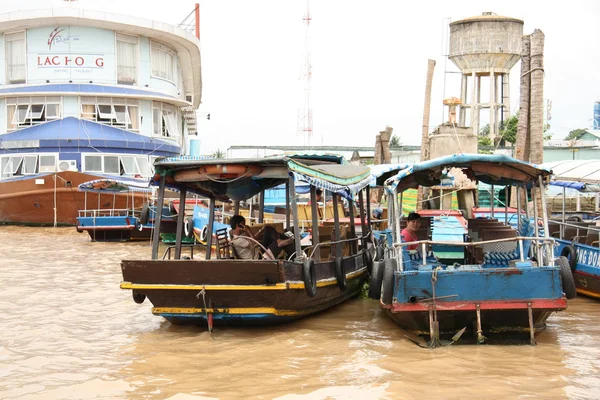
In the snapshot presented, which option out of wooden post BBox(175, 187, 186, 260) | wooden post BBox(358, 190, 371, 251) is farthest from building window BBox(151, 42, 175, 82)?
wooden post BBox(175, 187, 186, 260)

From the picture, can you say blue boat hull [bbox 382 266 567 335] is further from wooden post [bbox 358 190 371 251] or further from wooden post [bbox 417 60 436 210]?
wooden post [bbox 417 60 436 210]

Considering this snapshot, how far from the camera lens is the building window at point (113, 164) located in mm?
29406

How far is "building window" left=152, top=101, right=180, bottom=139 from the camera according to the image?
32.0 m

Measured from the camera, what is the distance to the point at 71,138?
29.3 m

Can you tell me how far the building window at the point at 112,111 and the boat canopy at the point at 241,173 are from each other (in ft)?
68.3

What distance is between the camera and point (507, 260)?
34.4ft

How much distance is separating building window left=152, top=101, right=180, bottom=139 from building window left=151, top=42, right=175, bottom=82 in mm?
1435

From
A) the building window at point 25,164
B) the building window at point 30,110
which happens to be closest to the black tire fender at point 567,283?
the building window at point 25,164

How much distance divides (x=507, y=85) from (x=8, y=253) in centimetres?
2764

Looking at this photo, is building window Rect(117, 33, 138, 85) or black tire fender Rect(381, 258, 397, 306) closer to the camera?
black tire fender Rect(381, 258, 397, 306)

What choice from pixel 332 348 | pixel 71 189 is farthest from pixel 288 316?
pixel 71 189

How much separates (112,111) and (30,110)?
3.35 metres

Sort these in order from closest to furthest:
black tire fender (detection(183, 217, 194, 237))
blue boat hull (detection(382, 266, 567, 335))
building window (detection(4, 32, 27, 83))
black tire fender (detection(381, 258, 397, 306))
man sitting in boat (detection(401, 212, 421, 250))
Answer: blue boat hull (detection(382, 266, 567, 335))
black tire fender (detection(381, 258, 397, 306))
man sitting in boat (detection(401, 212, 421, 250))
black tire fender (detection(183, 217, 194, 237))
building window (detection(4, 32, 27, 83))

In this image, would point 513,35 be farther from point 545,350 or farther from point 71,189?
point 545,350
